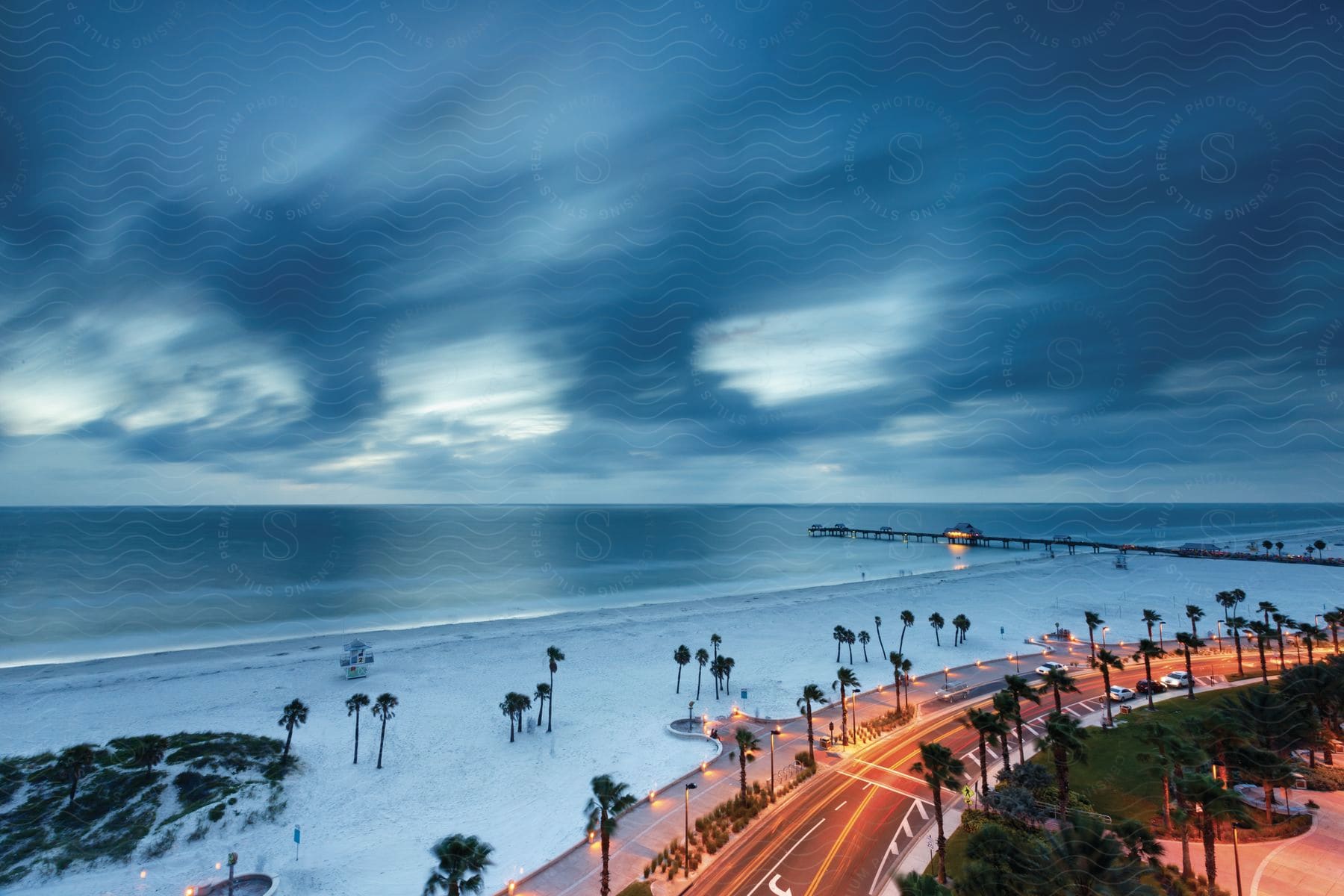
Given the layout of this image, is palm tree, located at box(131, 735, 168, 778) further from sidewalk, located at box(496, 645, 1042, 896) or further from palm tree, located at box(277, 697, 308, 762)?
sidewalk, located at box(496, 645, 1042, 896)

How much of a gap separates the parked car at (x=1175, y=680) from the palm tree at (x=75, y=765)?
8575cm

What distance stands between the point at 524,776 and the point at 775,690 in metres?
27.6

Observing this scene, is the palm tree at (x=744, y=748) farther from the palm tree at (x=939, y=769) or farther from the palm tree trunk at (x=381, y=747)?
the palm tree trunk at (x=381, y=747)

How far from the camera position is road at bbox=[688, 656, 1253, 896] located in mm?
28734

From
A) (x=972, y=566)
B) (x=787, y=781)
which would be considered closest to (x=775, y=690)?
(x=787, y=781)

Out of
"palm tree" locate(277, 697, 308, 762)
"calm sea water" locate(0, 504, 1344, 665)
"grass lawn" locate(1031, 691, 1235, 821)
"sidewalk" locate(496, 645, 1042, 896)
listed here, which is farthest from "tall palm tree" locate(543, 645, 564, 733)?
"calm sea water" locate(0, 504, 1344, 665)

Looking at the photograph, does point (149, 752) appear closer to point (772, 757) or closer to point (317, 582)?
point (772, 757)

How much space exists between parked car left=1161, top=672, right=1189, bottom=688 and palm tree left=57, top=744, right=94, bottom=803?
85.7 meters

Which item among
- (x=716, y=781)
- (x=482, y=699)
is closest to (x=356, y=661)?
(x=482, y=699)

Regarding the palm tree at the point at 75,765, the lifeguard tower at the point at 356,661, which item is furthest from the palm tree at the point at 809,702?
the palm tree at the point at 75,765

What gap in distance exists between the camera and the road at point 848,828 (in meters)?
28.7

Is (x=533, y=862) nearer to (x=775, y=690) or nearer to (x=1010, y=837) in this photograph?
(x=1010, y=837)

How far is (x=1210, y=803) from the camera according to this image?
23250 millimetres

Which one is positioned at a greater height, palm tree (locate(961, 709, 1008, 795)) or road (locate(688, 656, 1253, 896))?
palm tree (locate(961, 709, 1008, 795))
